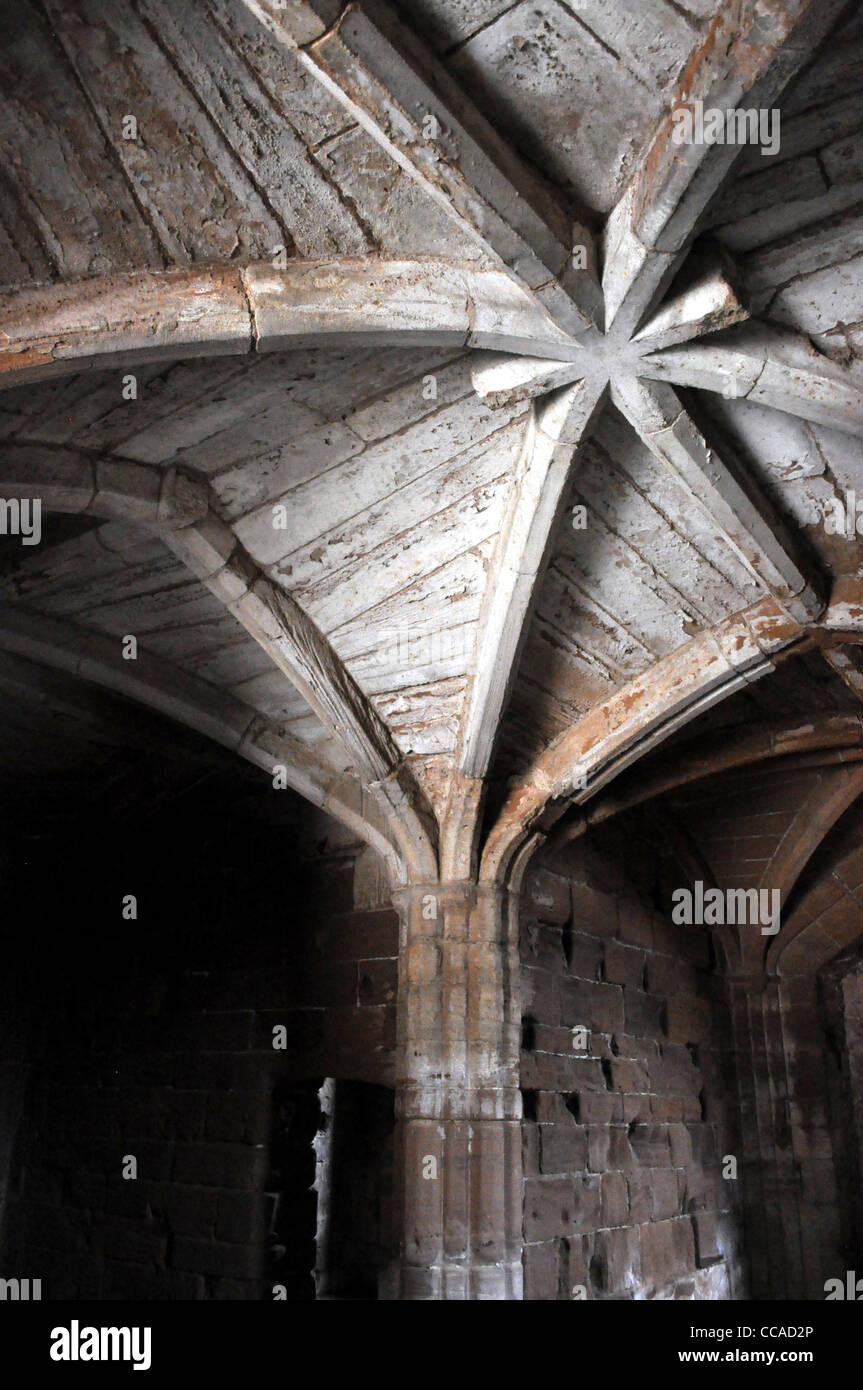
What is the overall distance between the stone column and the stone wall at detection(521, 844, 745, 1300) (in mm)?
432

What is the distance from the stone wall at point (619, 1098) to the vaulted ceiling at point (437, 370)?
3.67 ft

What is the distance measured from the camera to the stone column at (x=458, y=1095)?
179 inches

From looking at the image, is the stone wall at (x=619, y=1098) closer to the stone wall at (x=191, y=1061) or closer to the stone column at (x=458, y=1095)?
the stone column at (x=458, y=1095)

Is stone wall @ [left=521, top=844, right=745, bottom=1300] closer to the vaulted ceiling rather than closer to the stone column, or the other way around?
the stone column

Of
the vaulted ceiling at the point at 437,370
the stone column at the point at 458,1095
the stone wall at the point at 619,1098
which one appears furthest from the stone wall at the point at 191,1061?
the vaulted ceiling at the point at 437,370

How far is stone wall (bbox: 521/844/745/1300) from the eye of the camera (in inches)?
213

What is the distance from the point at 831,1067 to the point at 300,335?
6.47m

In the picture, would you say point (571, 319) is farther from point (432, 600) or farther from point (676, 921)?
point (676, 921)

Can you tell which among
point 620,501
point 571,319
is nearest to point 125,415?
point 571,319

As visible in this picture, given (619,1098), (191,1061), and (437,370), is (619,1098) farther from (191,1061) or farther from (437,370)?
(437,370)

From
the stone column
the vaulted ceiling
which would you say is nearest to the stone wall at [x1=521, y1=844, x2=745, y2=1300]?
the stone column

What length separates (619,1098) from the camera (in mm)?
6211

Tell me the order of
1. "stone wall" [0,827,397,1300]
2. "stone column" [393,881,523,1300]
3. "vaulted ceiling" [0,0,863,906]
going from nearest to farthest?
"vaulted ceiling" [0,0,863,906]
"stone column" [393,881,523,1300]
"stone wall" [0,827,397,1300]

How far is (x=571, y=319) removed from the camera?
3.19 m
